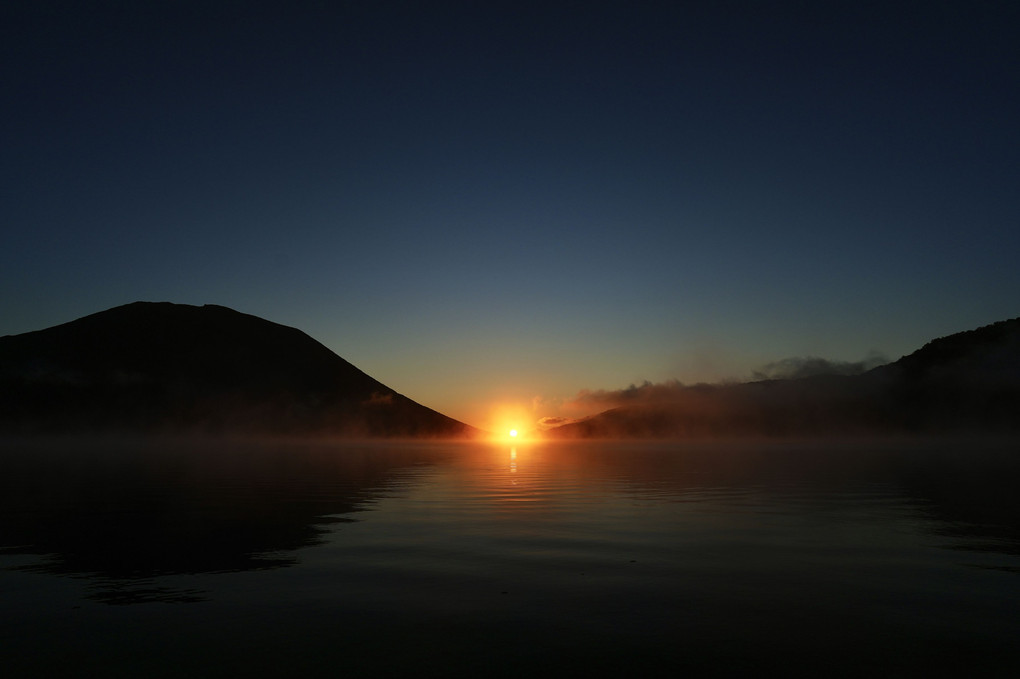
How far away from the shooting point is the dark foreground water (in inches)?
442

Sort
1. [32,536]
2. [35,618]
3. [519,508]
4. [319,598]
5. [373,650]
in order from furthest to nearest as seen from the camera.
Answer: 1. [519,508]
2. [32,536]
3. [319,598]
4. [35,618]
5. [373,650]

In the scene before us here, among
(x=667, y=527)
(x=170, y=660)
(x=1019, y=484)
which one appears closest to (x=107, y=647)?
(x=170, y=660)

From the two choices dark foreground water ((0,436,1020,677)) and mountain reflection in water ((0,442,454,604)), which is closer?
dark foreground water ((0,436,1020,677))

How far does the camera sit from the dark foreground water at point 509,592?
1122cm

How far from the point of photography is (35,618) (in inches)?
534

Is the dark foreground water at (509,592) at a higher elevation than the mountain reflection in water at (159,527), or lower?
lower

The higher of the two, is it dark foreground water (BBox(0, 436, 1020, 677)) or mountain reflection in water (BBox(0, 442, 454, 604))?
mountain reflection in water (BBox(0, 442, 454, 604))

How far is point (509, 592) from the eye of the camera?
15.7 m

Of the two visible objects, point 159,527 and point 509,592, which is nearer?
point 509,592

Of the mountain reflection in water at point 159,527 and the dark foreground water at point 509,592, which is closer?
the dark foreground water at point 509,592

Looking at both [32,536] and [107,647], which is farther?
[32,536]

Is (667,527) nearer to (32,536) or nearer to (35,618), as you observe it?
(35,618)

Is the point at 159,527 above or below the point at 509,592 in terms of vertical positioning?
above

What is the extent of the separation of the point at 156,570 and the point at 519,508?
18510 mm
